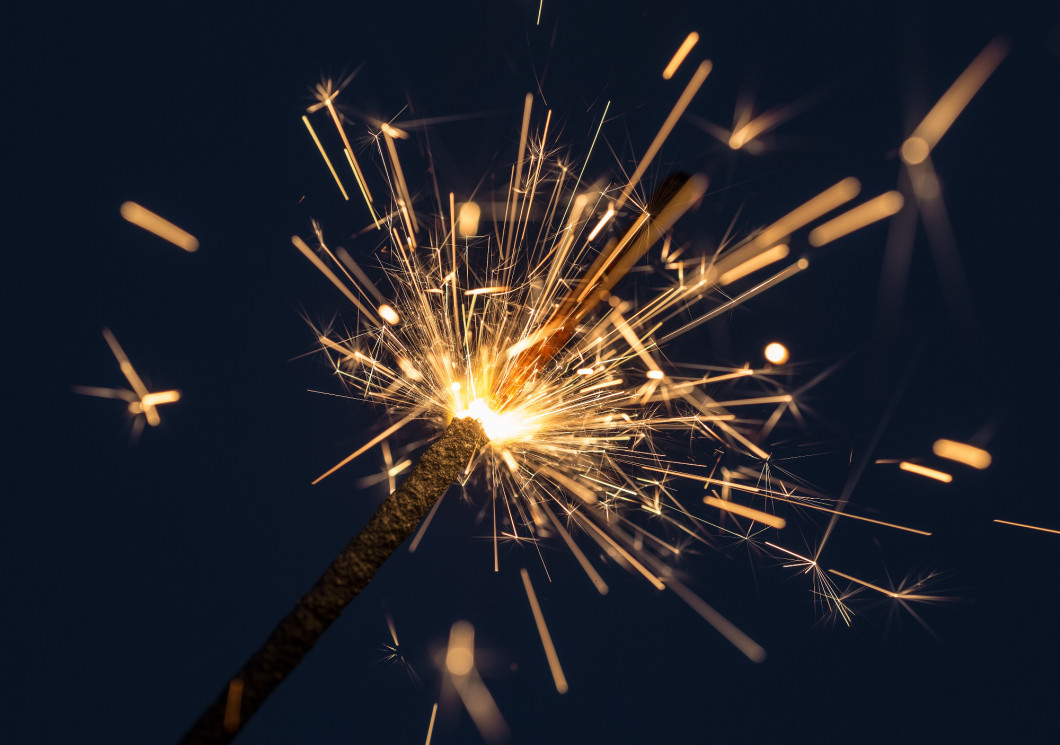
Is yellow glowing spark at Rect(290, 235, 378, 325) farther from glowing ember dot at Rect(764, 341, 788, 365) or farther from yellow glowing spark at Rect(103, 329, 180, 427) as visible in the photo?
glowing ember dot at Rect(764, 341, 788, 365)

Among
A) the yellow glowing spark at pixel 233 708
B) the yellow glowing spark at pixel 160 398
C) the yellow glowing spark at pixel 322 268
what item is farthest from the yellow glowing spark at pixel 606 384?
the yellow glowing spark at pixel 160 398

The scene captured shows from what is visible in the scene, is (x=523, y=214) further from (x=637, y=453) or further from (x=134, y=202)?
(x=134, y=202)

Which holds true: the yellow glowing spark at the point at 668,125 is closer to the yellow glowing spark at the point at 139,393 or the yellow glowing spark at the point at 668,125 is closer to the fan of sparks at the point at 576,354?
the fan of sparks at the point at 576,354

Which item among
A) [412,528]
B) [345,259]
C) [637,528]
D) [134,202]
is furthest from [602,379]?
[134,202]

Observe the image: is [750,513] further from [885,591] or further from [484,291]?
[484,291]

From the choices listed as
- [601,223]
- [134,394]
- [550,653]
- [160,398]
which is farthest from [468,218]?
[550,653]
